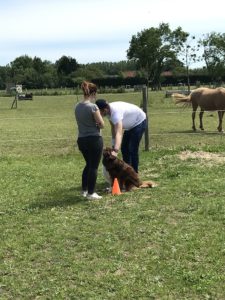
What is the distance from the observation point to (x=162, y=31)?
7056 cm

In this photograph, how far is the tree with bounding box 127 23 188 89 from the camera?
69500mm

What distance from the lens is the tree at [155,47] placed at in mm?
69500

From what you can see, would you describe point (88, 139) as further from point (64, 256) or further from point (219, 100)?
point (219, 100)

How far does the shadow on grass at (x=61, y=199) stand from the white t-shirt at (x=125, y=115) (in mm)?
1144

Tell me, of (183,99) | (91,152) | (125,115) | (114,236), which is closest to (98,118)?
(91,152)

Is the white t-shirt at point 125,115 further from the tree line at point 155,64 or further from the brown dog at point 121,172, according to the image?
the tree line at point 155,64

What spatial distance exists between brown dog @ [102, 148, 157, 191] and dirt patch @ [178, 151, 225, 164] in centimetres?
255

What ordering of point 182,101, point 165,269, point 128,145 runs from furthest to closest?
point 182,101
point 128,145
point 165,269

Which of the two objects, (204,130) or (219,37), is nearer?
(204,130)

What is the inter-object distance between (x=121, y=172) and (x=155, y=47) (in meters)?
66.9

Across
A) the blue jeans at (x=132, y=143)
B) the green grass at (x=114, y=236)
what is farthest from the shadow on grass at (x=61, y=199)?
the blue jeans at (x=132, y=143)

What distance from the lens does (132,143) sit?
25.4 ft

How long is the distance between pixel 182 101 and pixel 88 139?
39.3ft

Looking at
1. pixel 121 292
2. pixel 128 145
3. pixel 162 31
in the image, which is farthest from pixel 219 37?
pixel 121 292
